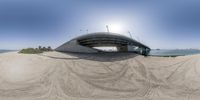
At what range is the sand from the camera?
18.7 metres

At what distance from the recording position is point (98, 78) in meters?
23.8

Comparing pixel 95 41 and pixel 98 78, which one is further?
pixel 95 41

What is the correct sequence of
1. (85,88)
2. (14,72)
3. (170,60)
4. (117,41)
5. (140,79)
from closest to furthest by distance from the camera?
1. (85,88)
2. (140,79)
3. (14,72)
4. (170,60)
5. (117,41)

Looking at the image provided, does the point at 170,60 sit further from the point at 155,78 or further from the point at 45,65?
the point at 45,65

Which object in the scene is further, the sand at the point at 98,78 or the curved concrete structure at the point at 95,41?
the curved concrete structure at the point at 95,41

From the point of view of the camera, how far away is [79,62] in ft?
98.4

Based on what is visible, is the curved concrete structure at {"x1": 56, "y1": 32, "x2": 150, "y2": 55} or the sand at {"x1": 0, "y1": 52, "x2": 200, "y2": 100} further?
the curved concrete structure at {"x1": 56, "y1": 32, "x2": 150, "y2": 55}

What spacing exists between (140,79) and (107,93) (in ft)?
20.8

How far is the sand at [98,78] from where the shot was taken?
1869 cm

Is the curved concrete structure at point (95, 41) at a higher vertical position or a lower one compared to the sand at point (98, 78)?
higher

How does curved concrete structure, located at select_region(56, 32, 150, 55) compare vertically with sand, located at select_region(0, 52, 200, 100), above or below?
above

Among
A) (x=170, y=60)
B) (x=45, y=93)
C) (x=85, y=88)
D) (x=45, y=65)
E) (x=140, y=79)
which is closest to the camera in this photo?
(x=45, y=93)

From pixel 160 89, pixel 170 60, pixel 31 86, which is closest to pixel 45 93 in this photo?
pixel 31 86

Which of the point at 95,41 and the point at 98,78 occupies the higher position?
the point at 95,41
